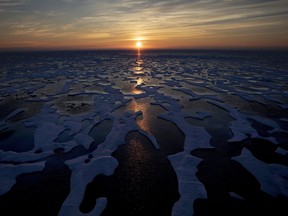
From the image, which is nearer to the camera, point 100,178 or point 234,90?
point 100,178

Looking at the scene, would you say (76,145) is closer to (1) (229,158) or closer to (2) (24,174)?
(2) (24,174)

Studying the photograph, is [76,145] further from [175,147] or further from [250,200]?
[250,200]

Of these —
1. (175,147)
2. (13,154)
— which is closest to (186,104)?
(175,147)

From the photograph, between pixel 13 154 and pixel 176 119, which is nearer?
pixel 13 154

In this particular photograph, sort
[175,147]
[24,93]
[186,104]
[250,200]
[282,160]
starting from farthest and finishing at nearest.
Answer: [24,93]
[186,104]
[175,147]
[282,160]
[250,200]

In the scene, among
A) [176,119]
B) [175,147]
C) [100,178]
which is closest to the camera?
[100,178]

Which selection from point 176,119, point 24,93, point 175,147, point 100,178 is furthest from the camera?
point 24,93

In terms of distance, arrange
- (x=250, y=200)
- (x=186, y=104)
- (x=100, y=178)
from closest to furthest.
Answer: (x=250, y=200), (x=100, y=178), (x=186, y=104)

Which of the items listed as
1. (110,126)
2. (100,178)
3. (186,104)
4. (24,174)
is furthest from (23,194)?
(186,104)
